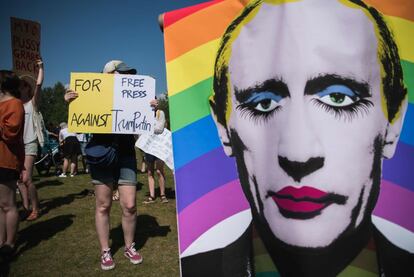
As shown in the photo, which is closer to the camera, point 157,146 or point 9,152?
point 9,152

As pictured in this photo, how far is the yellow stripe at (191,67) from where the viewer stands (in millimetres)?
1613

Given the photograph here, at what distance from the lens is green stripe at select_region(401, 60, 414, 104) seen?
4.54ft

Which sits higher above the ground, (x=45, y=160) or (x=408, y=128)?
(x=45, y=160)

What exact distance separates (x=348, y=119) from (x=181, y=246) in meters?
0.96

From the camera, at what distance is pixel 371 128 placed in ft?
4.65

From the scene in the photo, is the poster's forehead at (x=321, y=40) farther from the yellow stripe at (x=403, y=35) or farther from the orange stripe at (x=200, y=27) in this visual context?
the orange stripe at (x=200, y=27)

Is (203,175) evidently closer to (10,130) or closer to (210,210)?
(210,210)

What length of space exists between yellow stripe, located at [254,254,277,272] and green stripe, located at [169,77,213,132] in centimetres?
73

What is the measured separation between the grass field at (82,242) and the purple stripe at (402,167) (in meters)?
2.16

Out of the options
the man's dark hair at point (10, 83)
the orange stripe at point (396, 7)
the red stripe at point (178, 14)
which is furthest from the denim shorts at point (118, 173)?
the orange stripe at point (396, 7)

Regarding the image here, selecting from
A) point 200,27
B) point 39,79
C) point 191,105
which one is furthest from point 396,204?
point 39,79

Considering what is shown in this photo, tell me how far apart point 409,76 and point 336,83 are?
0.30 meters

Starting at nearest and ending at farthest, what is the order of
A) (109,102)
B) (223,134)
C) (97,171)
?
(223,134) < (109,102) < (97,171)

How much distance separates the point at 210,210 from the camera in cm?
Result: 158
